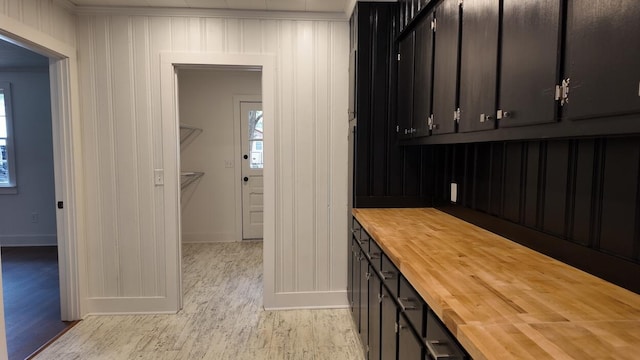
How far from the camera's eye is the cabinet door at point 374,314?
6.34 ft

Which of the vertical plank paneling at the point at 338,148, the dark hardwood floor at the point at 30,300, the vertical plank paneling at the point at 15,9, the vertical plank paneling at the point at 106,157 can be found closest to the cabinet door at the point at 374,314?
the vertical plank paneling at the point at 338,148

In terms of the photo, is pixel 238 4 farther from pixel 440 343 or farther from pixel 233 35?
pixel 440 343

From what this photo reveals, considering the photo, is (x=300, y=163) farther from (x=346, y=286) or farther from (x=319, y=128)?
(x=346, y=286)

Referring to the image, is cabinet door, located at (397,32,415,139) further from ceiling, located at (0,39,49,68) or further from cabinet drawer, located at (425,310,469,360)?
ceiling, located at (0,39,49,68)

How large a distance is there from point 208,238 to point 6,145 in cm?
308

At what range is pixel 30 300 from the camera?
3.40 m

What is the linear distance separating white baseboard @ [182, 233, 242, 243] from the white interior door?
0.21m

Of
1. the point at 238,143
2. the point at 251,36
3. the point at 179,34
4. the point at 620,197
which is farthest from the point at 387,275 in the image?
the point at 238,143

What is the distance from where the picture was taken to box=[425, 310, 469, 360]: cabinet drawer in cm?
99

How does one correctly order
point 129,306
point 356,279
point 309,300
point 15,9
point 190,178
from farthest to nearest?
point 190,178, point 309,300, point 129,306, point 356,279, point 15,9

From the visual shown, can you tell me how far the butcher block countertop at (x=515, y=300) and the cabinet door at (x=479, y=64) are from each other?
0.56 m

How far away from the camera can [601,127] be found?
969 mm

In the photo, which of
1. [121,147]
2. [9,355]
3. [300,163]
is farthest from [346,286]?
[9,355]

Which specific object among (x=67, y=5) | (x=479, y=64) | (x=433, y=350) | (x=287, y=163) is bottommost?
(x=433, y=350)
